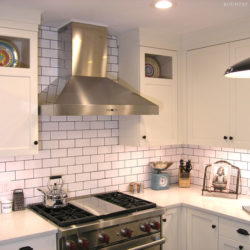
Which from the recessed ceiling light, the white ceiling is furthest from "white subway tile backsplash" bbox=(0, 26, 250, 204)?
the recessed ceiling light

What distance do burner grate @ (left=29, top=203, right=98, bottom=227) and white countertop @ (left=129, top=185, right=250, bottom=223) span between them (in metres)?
0.72

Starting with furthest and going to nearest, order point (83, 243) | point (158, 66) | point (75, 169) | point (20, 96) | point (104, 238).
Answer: point (158, 66) → point (75, 169) → point (20, 96) → point (104, 238) → point (83, 243)

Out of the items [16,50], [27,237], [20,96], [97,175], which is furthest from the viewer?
[97,175]

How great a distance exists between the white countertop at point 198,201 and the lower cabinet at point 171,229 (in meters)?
0.09

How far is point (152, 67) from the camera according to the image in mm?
3463

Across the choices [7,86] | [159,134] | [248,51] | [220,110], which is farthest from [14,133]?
[248,51]

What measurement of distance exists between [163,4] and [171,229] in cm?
194

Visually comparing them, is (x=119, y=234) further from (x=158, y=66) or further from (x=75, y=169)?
(x=158, y=66)

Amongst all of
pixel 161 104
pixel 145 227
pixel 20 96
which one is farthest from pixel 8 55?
pixel 145 227

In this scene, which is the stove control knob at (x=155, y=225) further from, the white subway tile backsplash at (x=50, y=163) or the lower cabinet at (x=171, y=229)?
the white subway tile backsplash at (x=50, y=163)

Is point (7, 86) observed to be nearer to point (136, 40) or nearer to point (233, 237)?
point (136, 40)

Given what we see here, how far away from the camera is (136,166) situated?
365 cm

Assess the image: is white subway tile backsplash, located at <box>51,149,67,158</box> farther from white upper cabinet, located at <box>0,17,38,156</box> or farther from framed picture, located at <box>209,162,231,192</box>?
framed picture, located at <box>209,162,231,192</box>

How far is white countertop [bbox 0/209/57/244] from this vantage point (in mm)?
2303
